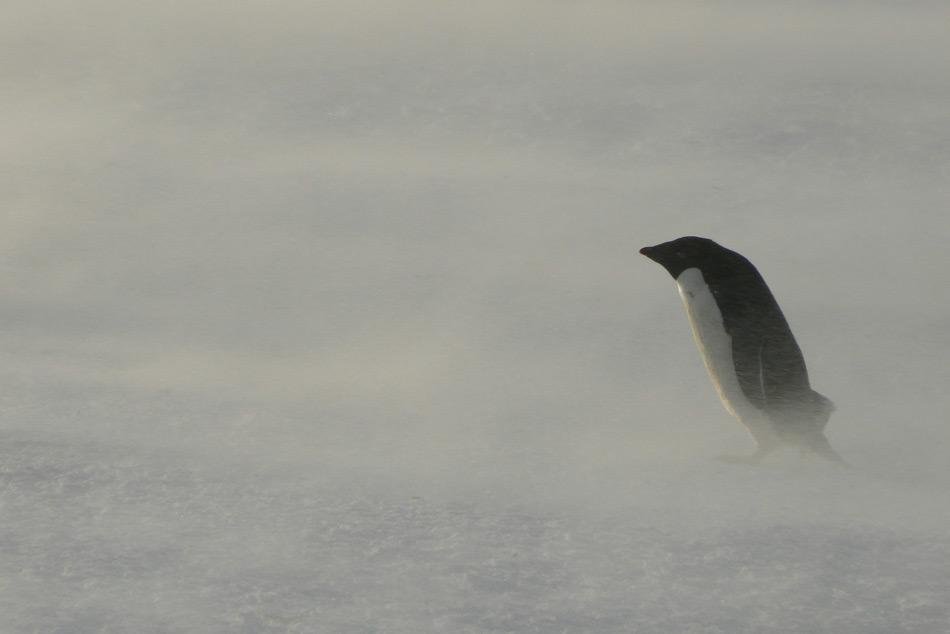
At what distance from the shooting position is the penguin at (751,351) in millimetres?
2482

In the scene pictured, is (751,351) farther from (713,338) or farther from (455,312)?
(455,312)

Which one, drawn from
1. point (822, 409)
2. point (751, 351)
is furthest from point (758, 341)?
point (822, 409)

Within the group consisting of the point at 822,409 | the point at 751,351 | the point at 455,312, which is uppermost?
the point at 455,312

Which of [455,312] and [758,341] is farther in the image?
[455,312]

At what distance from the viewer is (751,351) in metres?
2.48

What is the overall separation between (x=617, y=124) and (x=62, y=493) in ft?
6.59

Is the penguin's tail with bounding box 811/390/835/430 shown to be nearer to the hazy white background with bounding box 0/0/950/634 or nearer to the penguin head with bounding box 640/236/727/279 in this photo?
the hazy white background with bounding box 0/0/950/634

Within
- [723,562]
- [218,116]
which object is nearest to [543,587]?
[723,562]

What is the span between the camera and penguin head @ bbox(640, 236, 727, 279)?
2520mm

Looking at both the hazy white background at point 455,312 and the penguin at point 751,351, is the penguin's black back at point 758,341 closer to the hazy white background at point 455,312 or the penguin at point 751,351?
the penguin at point 751,351

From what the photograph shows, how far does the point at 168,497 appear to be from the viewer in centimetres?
235

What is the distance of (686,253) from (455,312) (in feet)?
2.29

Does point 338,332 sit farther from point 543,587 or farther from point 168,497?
point 543,587

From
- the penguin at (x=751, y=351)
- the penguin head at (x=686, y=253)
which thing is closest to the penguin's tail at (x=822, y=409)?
→ the penguin at (x=751, y=351)
